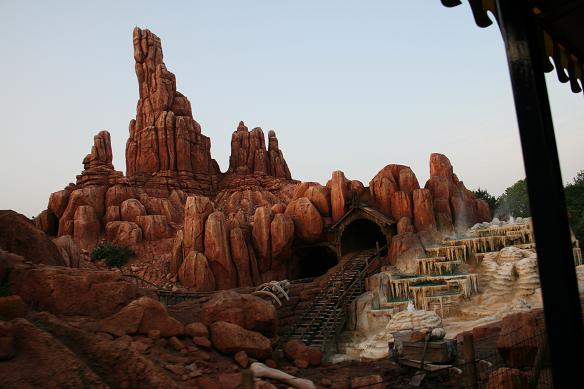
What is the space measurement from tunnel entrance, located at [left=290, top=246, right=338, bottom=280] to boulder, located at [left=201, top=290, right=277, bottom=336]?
1427 cm

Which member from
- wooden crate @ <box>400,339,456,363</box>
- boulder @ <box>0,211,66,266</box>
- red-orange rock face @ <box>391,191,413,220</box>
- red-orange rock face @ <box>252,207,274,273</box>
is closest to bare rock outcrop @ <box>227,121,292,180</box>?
red-orange rock face @ <box>252,207,274,273</box>

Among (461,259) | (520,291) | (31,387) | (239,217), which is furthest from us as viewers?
(239,217)

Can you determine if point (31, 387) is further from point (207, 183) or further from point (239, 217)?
point (207, 183)

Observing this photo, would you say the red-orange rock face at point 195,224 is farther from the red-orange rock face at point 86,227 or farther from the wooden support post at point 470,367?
the wooden support post at point 470,367

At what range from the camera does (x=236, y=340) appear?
1219 cm

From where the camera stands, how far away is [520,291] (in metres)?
18.0

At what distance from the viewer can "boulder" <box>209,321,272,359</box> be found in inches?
478

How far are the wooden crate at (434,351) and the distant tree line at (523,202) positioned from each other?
39.8 feet

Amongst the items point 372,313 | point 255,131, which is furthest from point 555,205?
point 255,131

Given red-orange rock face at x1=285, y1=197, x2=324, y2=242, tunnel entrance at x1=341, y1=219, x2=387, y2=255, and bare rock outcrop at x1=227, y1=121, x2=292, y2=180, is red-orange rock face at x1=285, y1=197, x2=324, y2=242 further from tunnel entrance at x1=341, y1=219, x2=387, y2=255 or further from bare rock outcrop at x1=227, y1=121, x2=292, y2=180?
bare rock outcrop at x1=227, y1=121, x2=292, y2=180

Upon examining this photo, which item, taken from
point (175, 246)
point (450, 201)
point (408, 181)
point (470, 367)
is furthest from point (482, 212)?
point (470, 367)

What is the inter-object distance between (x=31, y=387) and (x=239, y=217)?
24607mm

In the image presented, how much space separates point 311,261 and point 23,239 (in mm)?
21073

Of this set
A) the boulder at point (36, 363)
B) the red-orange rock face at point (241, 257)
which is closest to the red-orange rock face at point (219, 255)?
the red-orange rock face at point (241, 257)
